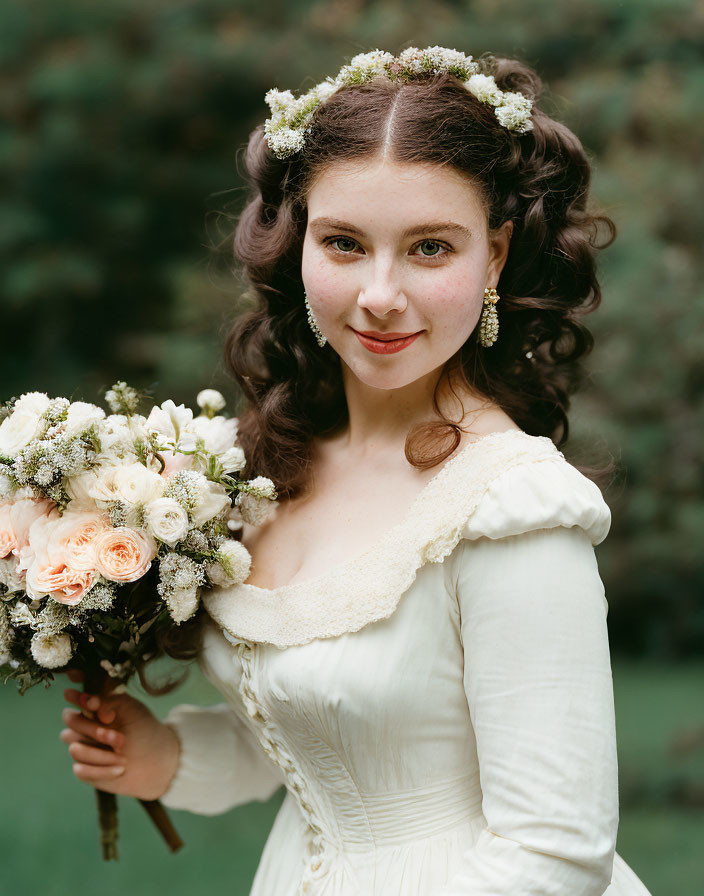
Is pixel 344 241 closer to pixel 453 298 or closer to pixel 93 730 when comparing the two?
pixel 453 298

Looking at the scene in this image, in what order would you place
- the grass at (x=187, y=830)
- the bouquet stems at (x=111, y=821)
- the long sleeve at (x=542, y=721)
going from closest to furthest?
the long sleeve at (x=542, y=721) → the bouquet stems at (x=111, y=821) → the grass at (x=187, y=830)

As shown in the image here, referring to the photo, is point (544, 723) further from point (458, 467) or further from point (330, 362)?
point (330, 362)

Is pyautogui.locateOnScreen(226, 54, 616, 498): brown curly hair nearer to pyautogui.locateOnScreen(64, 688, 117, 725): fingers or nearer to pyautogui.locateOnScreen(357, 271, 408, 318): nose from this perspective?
pyautogui.locateOnScreen(357, 271, 408, 318): nose

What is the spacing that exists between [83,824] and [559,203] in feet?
14.8

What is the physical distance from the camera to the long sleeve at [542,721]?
159cm

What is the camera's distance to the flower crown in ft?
6.38

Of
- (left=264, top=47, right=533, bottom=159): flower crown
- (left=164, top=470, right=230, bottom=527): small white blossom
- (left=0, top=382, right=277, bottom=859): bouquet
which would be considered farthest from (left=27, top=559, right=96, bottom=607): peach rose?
(left=264, top=47, right=533, bottom=159): flower crown

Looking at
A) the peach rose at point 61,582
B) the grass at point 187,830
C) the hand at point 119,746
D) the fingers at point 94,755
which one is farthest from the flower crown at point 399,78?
the grass at point 187,830

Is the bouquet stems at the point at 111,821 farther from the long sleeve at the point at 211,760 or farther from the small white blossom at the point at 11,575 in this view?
the small white blossom at the point at 11,575

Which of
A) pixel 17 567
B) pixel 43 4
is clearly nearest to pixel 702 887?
pixel 17 567

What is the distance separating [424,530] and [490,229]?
617mm

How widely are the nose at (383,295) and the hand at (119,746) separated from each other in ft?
3.41

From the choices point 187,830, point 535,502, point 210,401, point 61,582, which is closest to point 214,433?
point 210,401

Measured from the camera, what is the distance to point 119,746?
2266 millimetres
